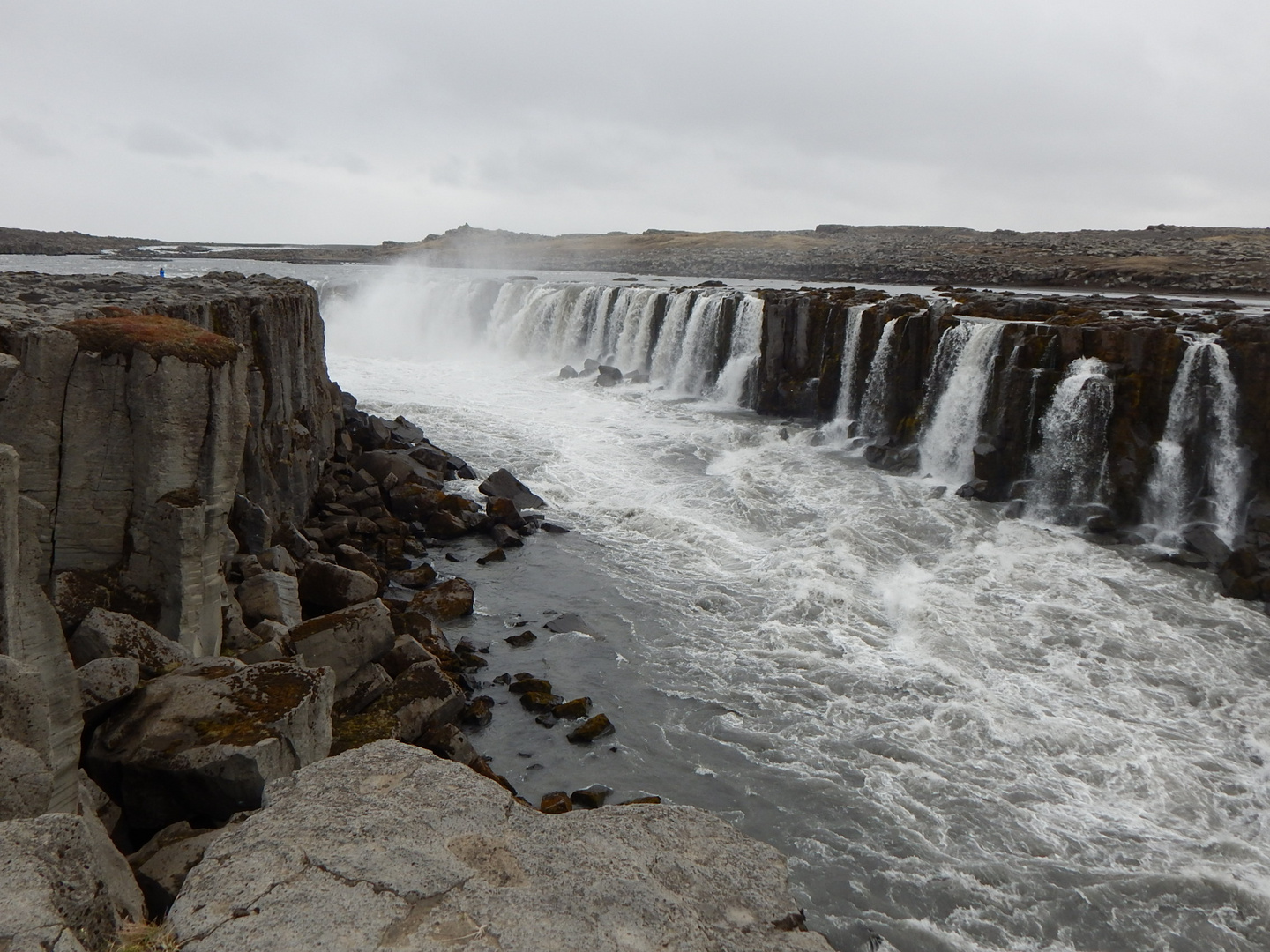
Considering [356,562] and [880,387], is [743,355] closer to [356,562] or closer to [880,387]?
[880,387]

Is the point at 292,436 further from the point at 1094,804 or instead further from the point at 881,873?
the point at 1094,804

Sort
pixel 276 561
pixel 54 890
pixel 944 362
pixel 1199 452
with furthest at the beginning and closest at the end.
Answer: pixel 944 362, pixel 1199 452, pixel 276 561, pixel 54 890

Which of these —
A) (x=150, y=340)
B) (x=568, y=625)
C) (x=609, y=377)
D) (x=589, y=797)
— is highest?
(x=150, y=340)

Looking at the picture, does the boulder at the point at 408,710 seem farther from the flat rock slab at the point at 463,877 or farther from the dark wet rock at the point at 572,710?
the flat rock slab at the point at 463,877

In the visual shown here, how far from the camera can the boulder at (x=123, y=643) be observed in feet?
29.7

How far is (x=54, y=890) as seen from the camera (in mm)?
4812

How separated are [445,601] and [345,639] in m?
5.30

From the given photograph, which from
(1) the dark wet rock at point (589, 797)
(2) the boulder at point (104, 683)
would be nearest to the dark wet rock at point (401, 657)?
(1) the dark wet rock at point (589, 797)

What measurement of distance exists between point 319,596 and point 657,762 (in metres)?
6.58

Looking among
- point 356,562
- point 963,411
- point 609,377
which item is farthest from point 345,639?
point 609,377

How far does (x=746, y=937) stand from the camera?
5070 millimetres

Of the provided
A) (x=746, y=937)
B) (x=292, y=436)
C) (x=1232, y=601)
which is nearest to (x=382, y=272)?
(x=292, y=436)

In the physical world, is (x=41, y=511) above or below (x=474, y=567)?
above

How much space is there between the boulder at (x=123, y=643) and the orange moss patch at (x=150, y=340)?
2.95 m
